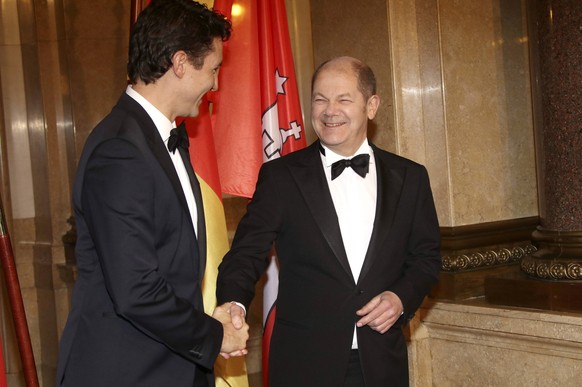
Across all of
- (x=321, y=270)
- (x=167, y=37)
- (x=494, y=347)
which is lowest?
(x=494, y=347)

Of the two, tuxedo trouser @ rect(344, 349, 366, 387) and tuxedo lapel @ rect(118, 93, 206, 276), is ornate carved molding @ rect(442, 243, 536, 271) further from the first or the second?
tuxedo lapel @ rect(118, 93, 206, 276)

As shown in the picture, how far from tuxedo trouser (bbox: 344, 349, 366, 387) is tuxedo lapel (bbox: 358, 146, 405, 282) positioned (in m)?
0.29

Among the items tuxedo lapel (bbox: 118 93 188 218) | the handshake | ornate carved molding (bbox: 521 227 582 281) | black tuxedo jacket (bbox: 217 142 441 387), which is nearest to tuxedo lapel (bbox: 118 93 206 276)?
tuxedo lapel (bbox: 118 93 188 218)

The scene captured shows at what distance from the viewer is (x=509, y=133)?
4961 mm

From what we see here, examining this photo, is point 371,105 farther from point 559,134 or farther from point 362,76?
point 559,134

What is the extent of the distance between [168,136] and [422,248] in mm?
1131

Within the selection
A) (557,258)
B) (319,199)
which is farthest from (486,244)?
(319,199)

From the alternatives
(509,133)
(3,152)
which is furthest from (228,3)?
(3,152)

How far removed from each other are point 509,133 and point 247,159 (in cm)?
168

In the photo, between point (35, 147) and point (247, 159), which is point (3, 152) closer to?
point (35, 147)

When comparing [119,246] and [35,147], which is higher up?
[35,147]

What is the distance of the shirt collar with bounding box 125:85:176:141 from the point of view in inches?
104

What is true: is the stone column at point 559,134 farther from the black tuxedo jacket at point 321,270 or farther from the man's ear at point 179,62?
the man's ear at point 179,62

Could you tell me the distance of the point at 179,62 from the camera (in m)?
2.67
